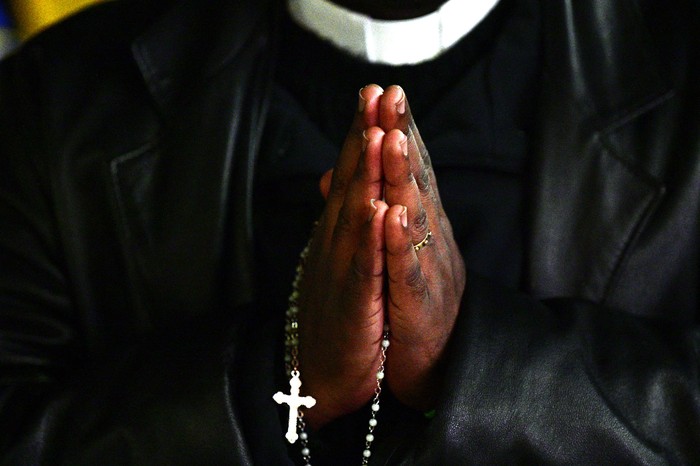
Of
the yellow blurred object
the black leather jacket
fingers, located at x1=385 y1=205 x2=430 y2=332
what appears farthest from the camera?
the yellow blurred object

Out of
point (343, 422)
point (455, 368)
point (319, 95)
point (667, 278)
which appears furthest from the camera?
point (319, 95)

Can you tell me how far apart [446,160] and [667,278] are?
0.29 meters

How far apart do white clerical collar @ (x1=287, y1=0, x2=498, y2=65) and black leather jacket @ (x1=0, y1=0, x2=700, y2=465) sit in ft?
0.30

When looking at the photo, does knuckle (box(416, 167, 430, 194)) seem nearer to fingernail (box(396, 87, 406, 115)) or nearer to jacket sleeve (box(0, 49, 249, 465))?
fingernail (box(396, 87, 406, 115))

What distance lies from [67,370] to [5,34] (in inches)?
34.7

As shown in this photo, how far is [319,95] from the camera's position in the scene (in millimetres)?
1104

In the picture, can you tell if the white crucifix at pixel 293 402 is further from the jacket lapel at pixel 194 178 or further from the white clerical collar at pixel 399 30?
the white clerical collar at pixel 399 30

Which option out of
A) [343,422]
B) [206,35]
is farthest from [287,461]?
[206,35]

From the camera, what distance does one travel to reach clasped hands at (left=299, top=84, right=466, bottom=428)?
0.68 m

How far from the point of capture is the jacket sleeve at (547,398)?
2.47ft

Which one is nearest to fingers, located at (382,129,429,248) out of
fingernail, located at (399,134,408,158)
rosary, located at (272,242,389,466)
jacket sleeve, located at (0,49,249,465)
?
fingernail, located at (399,134,408,158)

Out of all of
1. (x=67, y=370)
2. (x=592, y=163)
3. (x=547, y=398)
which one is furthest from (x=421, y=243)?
(x=67, y=370)

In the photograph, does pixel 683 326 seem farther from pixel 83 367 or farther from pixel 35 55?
pixel 35 55

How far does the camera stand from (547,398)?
77 centimetres
